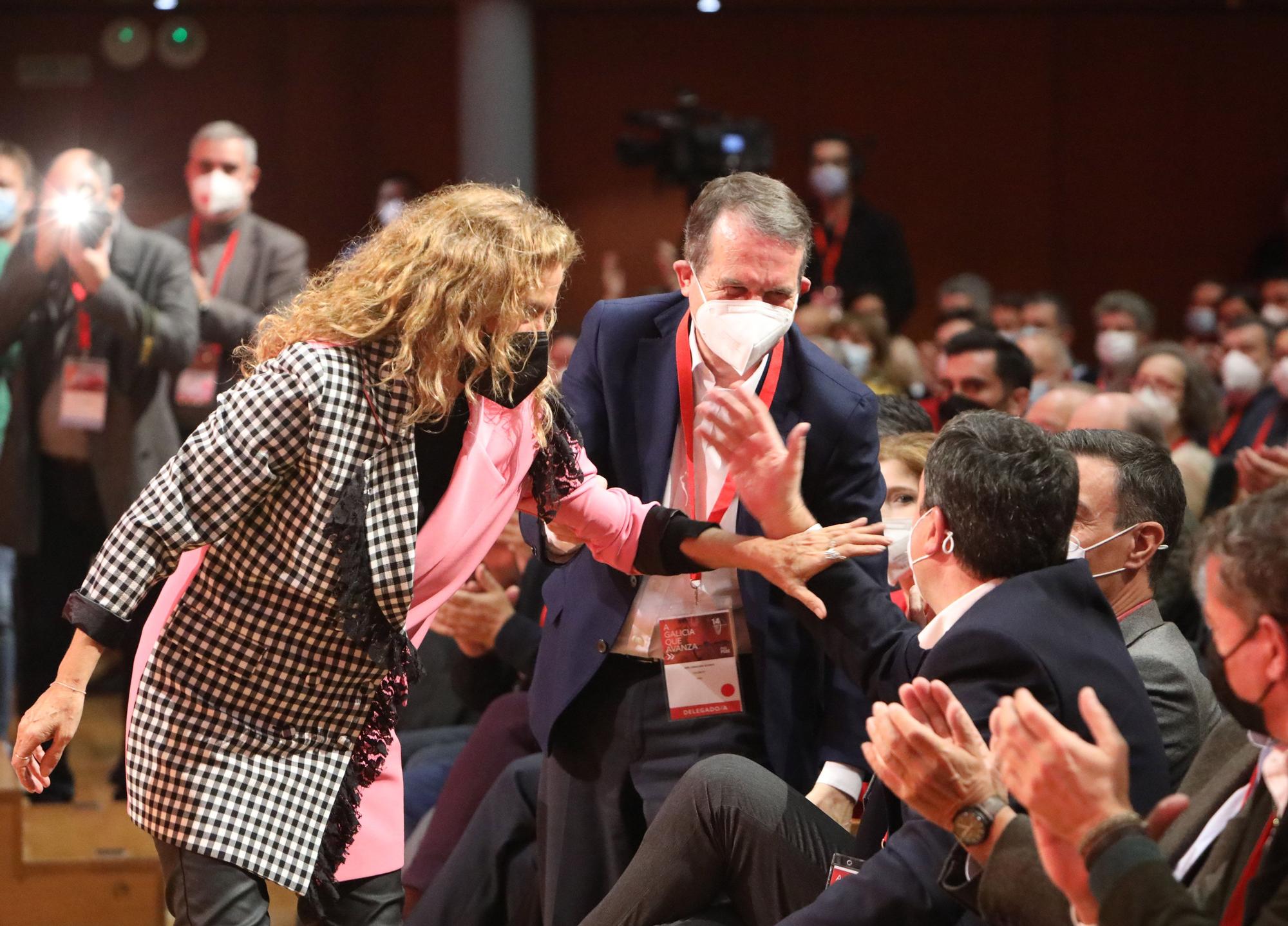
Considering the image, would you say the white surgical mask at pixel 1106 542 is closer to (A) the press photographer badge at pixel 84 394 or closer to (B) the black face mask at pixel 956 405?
(B) the black face mask at pixel 956 405

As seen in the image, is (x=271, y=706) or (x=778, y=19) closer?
(x=271, y=706)

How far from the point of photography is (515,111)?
7.63 metres

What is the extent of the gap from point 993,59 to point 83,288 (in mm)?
6859

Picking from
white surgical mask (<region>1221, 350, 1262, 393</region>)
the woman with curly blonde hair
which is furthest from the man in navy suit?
→ white surgical mask (<region>1221, 350, 1262, 393</region>)

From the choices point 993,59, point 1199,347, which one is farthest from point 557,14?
point 1199,347

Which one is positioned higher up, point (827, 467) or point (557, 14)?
point (557, 14)

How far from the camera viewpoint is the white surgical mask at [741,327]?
2340 mm

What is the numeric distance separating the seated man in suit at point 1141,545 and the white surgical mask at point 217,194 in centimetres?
273

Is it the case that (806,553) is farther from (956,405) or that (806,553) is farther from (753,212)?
(956,405)

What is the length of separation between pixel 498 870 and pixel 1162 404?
284 cm

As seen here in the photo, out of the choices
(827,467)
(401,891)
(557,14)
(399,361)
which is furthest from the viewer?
(557,14)

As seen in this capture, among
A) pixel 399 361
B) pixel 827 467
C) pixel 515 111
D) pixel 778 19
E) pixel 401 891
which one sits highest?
pixel 778 19

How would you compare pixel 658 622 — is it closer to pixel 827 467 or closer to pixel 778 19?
pixel 827 467

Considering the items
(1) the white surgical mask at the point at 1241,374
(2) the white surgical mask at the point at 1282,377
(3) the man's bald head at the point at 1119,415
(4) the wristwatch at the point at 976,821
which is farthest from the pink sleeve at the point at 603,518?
(1) the white surgical mask at the point at 1241,374
